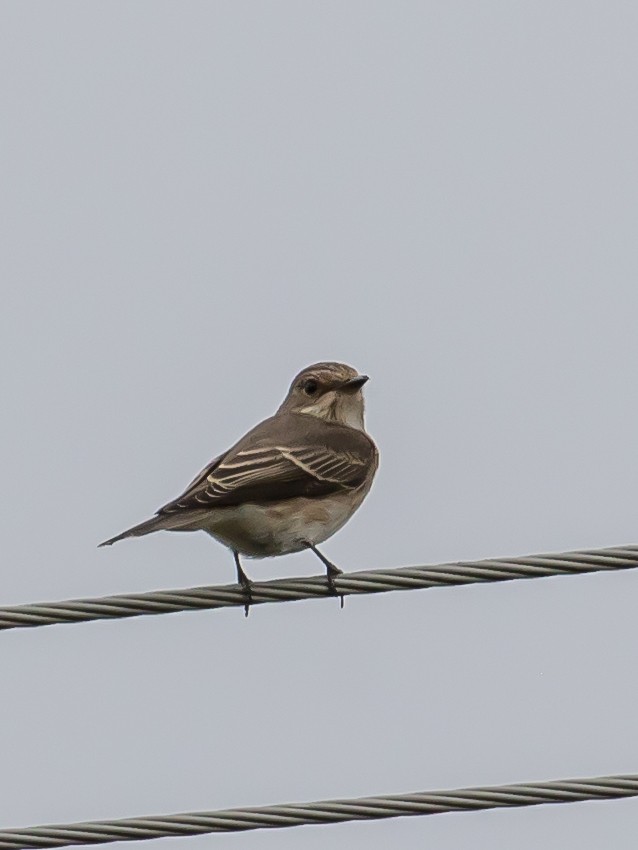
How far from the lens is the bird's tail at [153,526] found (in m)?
9.56

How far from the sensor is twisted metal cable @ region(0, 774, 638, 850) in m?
6.83

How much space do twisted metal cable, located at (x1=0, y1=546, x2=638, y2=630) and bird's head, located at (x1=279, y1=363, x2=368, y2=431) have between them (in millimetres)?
4721

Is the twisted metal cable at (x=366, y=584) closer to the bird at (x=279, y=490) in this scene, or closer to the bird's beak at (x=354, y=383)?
the bird at (x=279, y=490)

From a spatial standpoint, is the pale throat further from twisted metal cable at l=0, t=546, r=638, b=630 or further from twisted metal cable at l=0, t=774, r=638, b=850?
twisted metal cable at l=0, t=774, r=638, b=850

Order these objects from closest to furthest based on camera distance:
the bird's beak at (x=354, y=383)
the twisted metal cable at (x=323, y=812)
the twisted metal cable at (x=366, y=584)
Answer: the twisted metal cable at (x=323, y=812)
the twisted metal cable at (x=366, y=584)
the bird's beak at (x=354, y=383)

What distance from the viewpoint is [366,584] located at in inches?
331

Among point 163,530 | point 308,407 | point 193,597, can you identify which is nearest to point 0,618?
point 193,597

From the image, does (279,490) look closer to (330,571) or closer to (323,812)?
(330,571)

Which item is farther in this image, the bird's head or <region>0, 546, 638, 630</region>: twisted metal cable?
the bird's head

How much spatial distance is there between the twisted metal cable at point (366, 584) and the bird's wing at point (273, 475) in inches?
78.6

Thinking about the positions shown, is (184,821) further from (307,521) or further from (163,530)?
(307,521)

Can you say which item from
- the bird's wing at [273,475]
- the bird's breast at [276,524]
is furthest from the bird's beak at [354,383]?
the bird's breast at [276,524]

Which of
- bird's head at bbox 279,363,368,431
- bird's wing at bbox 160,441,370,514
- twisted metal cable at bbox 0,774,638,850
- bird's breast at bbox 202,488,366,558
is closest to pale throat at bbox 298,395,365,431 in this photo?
bird's head at bbox 279,363,368,431

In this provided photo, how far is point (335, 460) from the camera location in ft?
38.9
